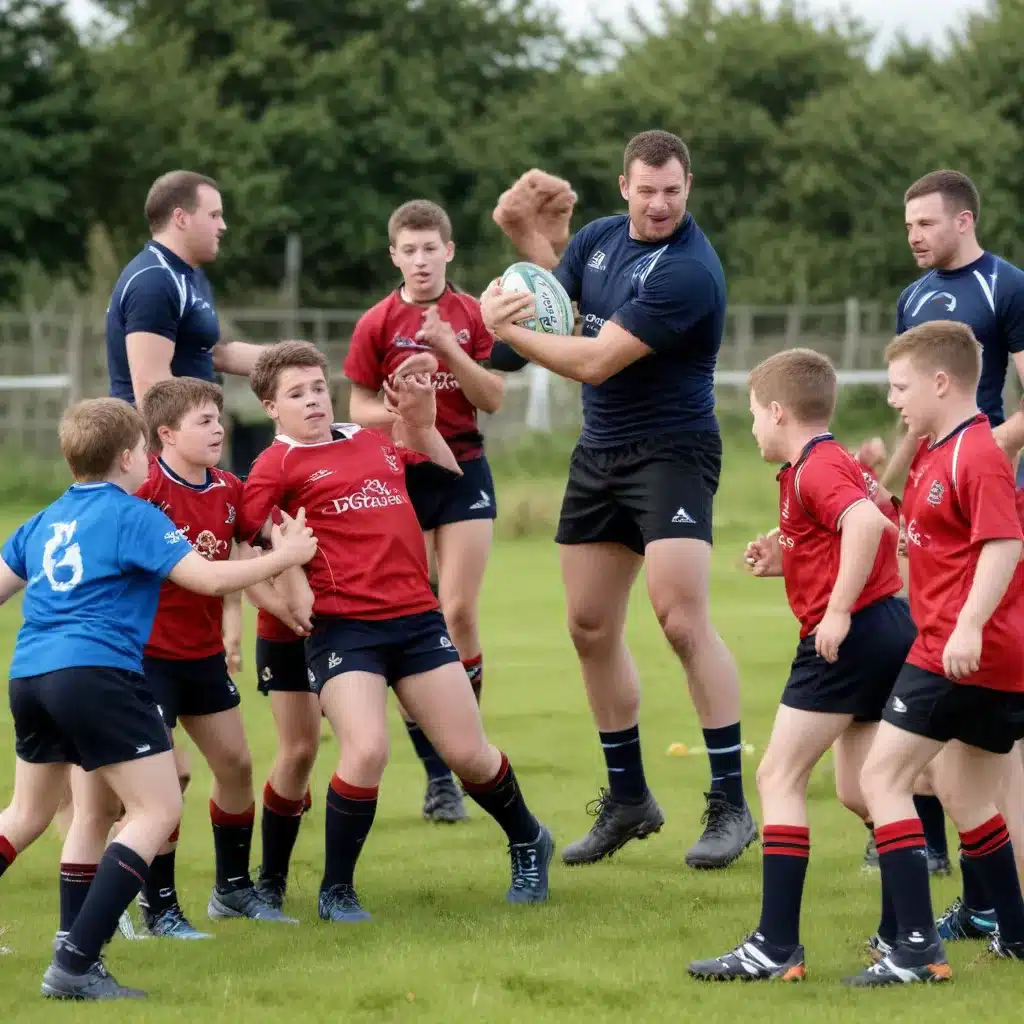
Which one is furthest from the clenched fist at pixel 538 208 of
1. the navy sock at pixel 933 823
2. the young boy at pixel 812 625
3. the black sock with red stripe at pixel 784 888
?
the black sock with red stripe at pixel 784 888

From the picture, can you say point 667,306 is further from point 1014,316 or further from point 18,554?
point 18,554

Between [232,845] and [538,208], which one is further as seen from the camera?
[538,208]

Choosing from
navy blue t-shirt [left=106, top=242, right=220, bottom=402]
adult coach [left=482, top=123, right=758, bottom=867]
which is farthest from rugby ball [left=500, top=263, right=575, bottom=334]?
navy blue t-shirt [left=106, top=242, right=220, bottom=402]

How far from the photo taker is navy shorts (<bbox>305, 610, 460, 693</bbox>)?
19.9 ft

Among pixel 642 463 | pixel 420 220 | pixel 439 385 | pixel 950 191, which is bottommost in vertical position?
pixel 642 463

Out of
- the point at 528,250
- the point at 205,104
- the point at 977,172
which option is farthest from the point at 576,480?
the point at 977,172

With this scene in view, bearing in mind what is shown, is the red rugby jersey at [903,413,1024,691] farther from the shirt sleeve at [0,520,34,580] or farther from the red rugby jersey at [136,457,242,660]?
the shirt sleeve at [0,520,34,580]

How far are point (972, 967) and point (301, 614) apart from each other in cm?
246

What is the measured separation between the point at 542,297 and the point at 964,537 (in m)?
2.37

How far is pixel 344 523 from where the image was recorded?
6.20m

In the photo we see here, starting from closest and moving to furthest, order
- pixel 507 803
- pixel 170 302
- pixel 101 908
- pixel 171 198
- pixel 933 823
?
1. pixel 101 908
2. pixel 507 803
3. pixel 933 823
4. pixel 170 302
5. pixel 171 198

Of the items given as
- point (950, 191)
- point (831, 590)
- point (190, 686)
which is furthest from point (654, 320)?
point (190, 686)

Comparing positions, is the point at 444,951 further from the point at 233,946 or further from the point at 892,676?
the point at 892,676

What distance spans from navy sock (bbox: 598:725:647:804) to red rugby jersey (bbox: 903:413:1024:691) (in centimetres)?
217
